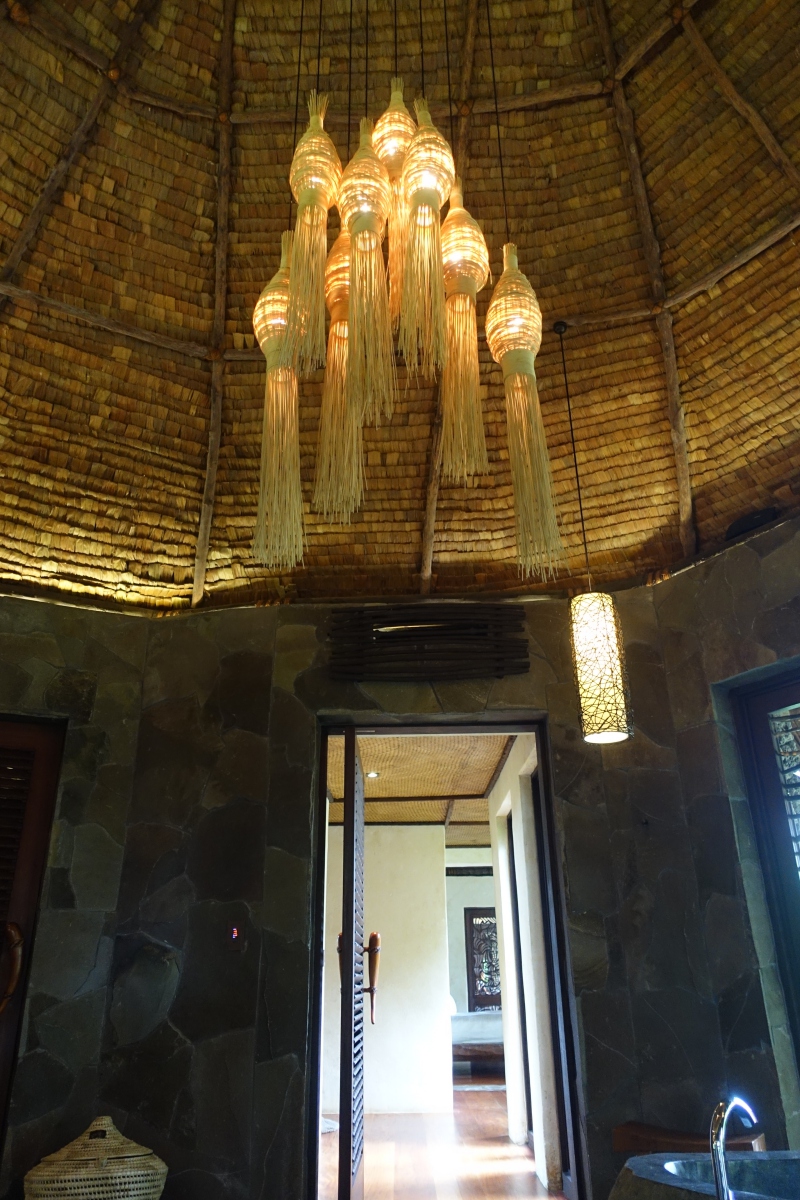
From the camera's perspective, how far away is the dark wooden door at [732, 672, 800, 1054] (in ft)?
10.2

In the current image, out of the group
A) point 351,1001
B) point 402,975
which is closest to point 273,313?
point 351,1001

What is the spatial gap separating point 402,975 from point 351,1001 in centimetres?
441

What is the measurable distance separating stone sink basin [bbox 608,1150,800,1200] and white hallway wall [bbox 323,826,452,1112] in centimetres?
537

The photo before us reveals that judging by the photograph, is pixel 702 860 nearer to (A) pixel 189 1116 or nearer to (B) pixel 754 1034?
(B) pixel 754 1034

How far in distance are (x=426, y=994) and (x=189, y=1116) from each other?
15.2 feet

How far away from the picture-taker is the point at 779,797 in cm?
327

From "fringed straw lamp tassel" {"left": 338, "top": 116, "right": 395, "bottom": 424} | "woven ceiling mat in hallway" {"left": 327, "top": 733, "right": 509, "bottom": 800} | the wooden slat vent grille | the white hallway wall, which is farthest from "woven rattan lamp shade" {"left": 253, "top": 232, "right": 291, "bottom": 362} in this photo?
the white hallway wall

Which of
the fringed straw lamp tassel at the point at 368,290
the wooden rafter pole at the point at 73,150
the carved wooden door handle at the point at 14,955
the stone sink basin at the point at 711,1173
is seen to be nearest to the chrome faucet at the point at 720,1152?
the stone sink basin at the point at 711,1173

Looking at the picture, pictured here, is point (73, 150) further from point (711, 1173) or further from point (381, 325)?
point (711, 1173)

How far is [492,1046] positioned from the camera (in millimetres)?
9492

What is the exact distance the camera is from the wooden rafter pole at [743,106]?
3.11 meters

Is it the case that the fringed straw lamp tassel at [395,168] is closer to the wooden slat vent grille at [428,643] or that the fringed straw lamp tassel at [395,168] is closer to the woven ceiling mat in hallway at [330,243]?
the woven ceiling mat in hallway at [330,243]

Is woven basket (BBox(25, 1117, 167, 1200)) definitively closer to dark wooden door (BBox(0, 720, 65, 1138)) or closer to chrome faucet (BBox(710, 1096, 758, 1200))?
dark wooden door (BBox(0, 720, 65, 1138))

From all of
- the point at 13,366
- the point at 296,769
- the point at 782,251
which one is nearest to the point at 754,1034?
the point at 296,769
